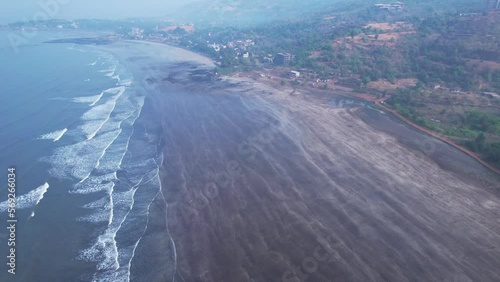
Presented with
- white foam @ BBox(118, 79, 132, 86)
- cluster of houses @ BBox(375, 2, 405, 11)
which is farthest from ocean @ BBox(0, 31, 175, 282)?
cluster of houses @ BBox(375, 2, 405, 11)

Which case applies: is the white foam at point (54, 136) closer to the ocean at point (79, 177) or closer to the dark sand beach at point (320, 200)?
the ocean at point (79, 177)

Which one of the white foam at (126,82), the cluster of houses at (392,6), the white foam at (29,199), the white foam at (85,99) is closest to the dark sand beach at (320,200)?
the white foam at (29,199)

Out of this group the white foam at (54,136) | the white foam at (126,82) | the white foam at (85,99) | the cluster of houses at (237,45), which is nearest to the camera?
the white foam at (54,136)

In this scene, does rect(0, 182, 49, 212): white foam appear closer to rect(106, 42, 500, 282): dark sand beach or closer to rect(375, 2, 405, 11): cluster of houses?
rect(106, 42, 500, 282): dark sand beach

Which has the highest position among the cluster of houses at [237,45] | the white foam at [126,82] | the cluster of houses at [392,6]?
the cluster of houses at [392,6]

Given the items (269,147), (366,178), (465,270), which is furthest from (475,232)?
(269,147)

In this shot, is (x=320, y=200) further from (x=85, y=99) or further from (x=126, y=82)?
(x=126, y=82)

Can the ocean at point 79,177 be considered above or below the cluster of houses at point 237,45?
above
